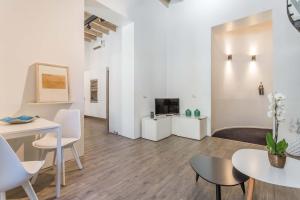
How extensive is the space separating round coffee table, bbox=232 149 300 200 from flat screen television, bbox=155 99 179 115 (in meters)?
2.91

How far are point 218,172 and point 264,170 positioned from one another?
0.43 m

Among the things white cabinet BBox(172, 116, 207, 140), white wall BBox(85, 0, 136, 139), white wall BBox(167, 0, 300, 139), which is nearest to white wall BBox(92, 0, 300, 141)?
white wall BBox(167, 0, 300, 139)

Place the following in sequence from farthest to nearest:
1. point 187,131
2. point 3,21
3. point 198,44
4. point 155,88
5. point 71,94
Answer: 1. point 155,88
2. point 198,44
3. point 187,131
4. point 71,94
5. point 3,21

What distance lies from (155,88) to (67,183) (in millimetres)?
3403

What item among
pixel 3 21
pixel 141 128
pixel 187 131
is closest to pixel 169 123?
pixel 187 131

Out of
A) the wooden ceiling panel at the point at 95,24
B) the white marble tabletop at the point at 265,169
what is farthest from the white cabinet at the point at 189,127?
the wooden ceiling panel at the point at 95,24

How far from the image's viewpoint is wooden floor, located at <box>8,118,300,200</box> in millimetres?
1888

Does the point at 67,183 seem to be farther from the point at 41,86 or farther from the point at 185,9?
the point at 185,9

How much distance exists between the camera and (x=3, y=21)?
6.98ft

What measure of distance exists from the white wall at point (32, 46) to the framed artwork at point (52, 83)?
10cm

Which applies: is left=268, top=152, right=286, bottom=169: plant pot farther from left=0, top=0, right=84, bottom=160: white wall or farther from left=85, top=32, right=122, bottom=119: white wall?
left=85, top=32, right=122, bottom=119: white wall

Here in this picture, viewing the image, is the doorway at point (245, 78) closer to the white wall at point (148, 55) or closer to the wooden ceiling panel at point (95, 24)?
the white wall at point (148, 55)

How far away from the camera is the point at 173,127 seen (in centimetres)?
464

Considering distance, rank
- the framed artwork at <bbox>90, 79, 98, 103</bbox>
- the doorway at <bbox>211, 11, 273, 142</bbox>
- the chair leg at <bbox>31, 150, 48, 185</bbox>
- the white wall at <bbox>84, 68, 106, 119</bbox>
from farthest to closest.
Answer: the framed artwork at <bbox>90, 79, 98, 103</bbox> < the white wall at <bbox>84, 68, 106, 119</bbox> < the doorway at <bbox>211, 11, 273, 142</bbox> < the chair leg at <bbox>31, 150, 48, 185</bbox>
